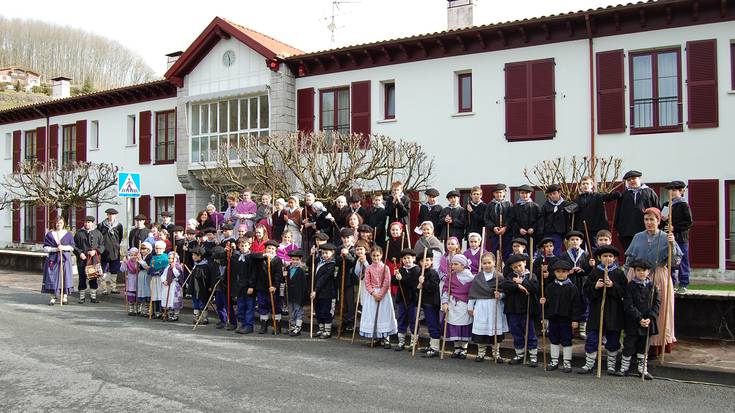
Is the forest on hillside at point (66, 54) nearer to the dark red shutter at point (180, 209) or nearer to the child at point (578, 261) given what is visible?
the dark red shutter at point (180, 209)

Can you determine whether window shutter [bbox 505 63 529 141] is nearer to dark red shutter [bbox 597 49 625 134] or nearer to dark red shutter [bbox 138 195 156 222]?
dark red shutter [bbox 597 49 625 134]

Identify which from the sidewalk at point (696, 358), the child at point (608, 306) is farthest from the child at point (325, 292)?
the child at point (608, 306)

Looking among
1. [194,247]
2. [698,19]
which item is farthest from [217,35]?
[698,19]

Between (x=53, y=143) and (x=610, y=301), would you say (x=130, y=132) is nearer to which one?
(x=53, y=143)

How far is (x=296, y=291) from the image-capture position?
418 inches

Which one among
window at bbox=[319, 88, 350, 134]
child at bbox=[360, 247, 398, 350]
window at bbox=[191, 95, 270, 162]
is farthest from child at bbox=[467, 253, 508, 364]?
window at bbox=[191, 95, 270, 162]

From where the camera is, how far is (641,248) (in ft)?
28.3

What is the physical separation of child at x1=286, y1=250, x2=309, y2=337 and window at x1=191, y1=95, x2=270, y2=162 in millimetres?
10571

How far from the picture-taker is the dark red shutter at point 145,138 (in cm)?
2559

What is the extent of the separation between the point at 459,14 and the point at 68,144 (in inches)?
721

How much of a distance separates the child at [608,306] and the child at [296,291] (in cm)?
448

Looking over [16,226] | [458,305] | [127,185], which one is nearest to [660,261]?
[458,305]

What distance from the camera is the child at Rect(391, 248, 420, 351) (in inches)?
380

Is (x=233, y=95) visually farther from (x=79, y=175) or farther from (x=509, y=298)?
(x=509, y=298)
